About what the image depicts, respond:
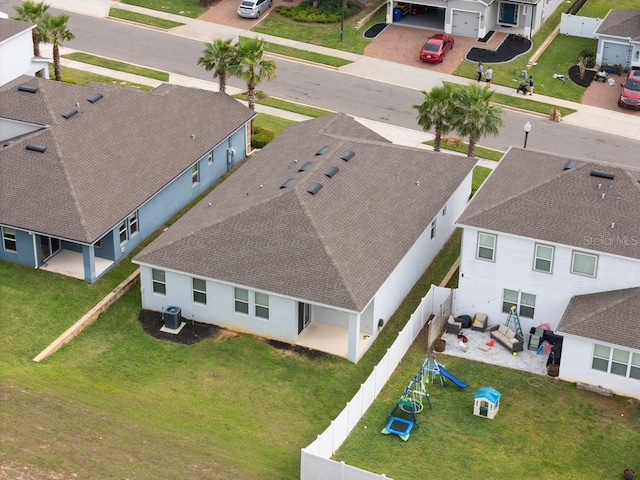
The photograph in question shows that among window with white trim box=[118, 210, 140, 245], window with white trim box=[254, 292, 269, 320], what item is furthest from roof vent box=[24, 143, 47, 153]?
window with white trim box=[254, 292, 269, 320]

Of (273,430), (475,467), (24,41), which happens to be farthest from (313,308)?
(24,41)

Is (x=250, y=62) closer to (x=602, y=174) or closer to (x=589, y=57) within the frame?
(x=602, y=174)

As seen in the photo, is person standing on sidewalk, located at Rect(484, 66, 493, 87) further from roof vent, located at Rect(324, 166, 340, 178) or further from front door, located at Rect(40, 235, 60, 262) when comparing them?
front door, located at Rect(40, 235, 60, 262)

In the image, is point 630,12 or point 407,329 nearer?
point 407,329

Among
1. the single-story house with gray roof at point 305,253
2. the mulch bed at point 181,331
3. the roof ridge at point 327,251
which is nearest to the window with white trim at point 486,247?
the single-story house with gray roof at point 305,253

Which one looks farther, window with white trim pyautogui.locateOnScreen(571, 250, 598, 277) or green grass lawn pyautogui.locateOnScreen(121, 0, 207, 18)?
green grass lawn pyautogui.locateOnScreen(121, 0, 207, 18)

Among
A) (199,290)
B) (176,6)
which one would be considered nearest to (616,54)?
(176,6)

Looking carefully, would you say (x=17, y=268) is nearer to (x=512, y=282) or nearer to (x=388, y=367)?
(x=388, y=367)
